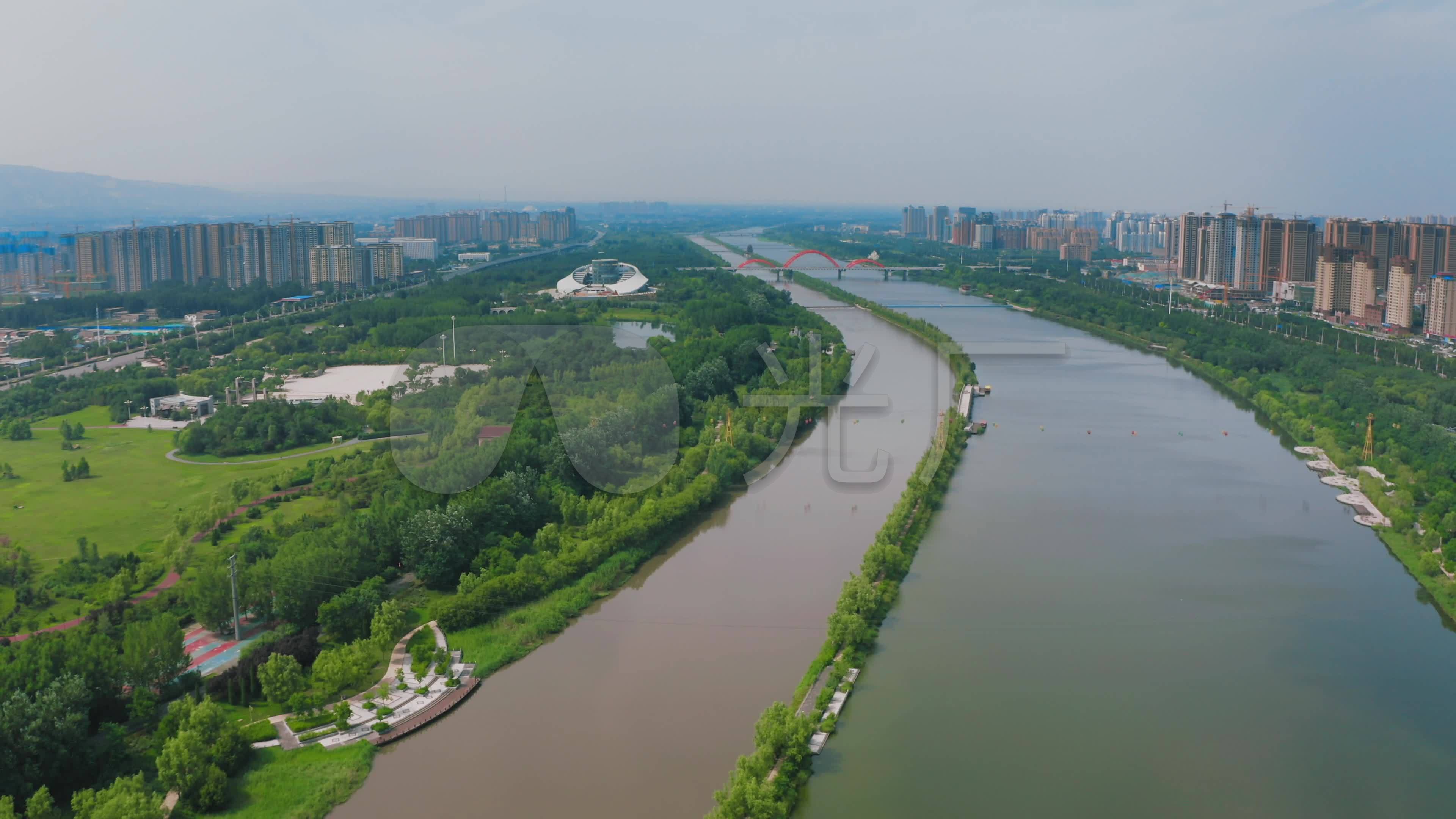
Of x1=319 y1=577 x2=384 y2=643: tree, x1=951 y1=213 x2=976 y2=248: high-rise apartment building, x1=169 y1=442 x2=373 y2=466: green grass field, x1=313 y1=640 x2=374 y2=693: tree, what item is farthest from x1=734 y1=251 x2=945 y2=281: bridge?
x1=313 y1=640 x2=374 y2=693: tree

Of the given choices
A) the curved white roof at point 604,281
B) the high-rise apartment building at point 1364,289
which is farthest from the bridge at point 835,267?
the high-rise apartment building at point 1364,289

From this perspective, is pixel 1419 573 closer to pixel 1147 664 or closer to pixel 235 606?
pixel 1147 664

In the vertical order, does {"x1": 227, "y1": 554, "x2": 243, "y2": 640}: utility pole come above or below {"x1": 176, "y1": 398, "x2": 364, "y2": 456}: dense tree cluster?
below

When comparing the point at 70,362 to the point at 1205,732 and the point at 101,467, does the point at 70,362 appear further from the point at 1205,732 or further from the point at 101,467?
the point at 1205,732

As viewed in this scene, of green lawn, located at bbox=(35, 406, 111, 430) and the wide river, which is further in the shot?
green lawn, located at bbox=(35, 406, 111, 430)

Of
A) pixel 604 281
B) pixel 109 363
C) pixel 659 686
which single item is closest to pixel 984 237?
pixel 604 281

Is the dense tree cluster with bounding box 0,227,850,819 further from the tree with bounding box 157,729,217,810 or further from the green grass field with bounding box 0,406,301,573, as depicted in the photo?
the green grass field with bounding box 0,406,301,573
